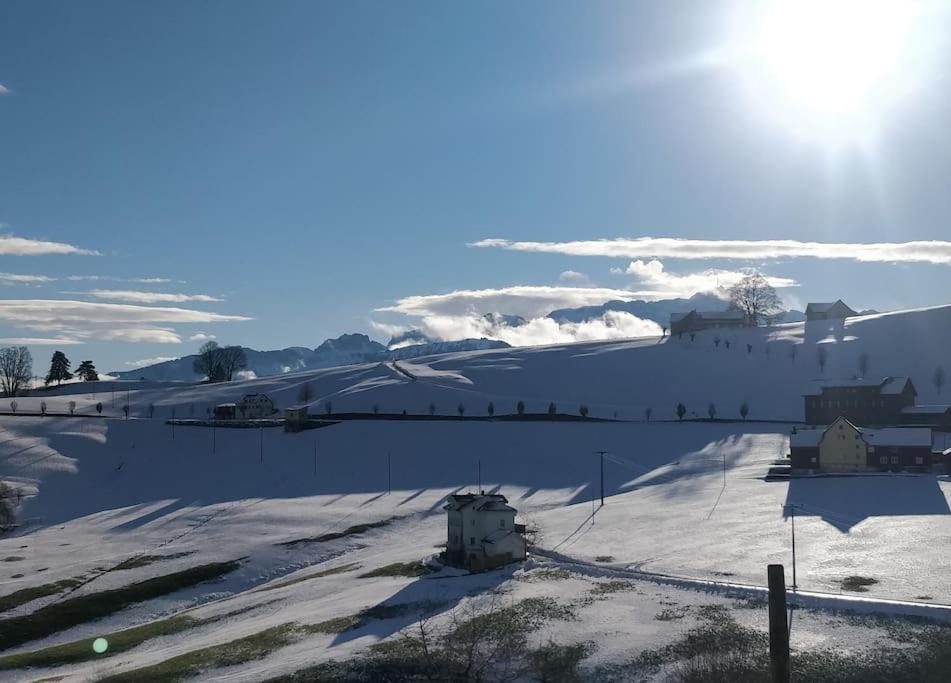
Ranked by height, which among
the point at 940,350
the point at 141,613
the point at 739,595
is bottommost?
the point at 141,613

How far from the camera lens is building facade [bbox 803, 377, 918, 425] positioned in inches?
4612

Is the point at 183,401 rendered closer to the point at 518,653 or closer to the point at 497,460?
the point at 497,460

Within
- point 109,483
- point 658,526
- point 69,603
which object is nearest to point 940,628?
point 658,526

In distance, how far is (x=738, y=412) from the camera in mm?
141625

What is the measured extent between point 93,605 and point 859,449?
73.7m

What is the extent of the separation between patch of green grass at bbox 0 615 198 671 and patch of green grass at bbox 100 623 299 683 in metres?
8.45

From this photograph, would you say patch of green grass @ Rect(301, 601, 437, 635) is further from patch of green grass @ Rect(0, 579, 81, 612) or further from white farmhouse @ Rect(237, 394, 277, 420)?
white farmhouse @ Rect(237, 394, 277, 420)

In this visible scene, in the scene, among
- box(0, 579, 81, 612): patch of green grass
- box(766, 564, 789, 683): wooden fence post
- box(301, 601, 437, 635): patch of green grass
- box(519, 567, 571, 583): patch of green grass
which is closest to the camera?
box(766, 564, 789, 683): wooden fence post

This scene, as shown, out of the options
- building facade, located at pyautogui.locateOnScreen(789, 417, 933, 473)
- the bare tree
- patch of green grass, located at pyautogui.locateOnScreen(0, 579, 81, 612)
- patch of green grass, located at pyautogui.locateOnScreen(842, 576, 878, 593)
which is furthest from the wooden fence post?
the bare tree

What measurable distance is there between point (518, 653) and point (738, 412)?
108m

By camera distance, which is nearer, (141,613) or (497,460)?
(141,613)

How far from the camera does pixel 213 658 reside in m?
46.1

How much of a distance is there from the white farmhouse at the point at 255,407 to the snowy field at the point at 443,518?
9.95 meters

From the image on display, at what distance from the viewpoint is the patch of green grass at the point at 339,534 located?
79.0m
